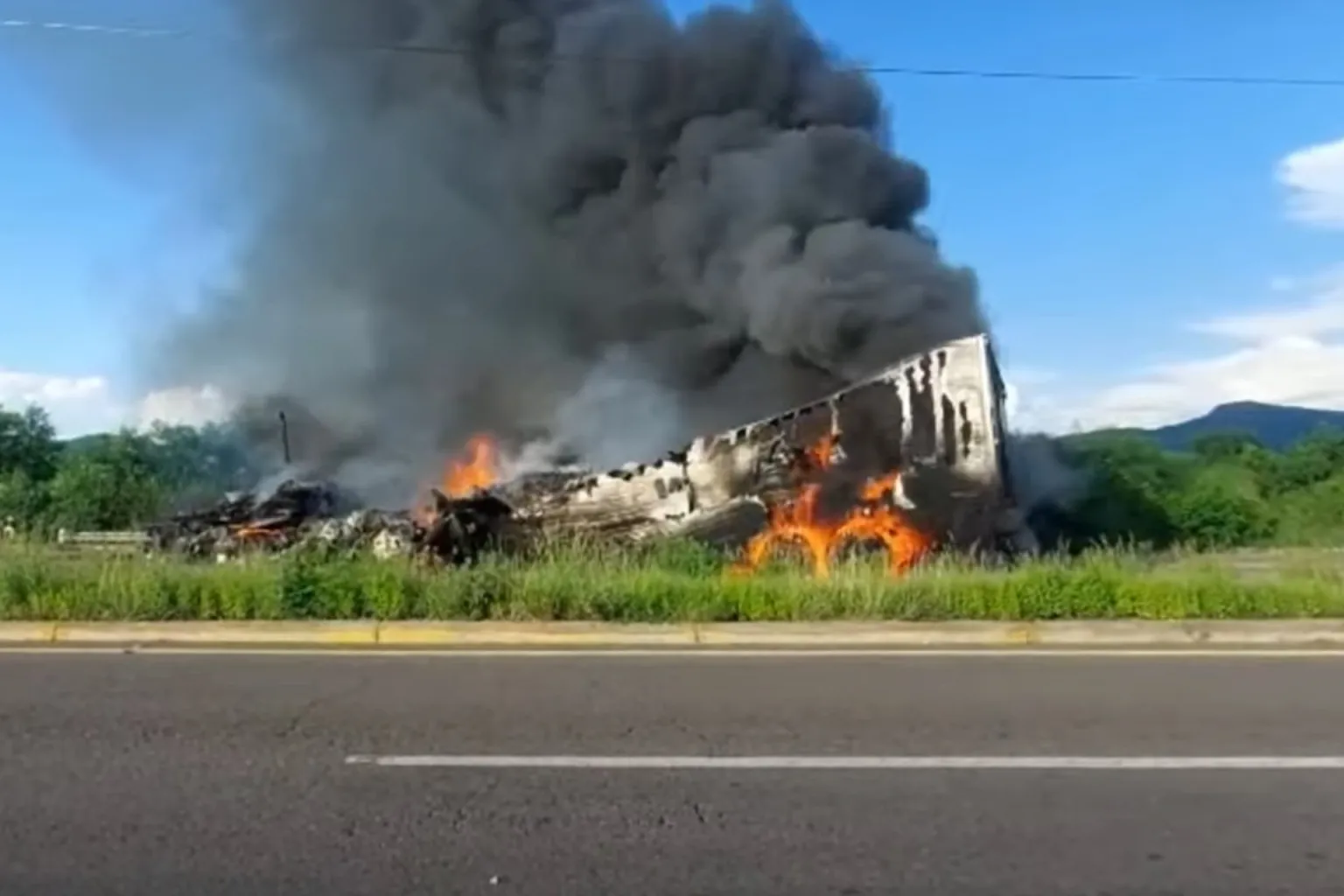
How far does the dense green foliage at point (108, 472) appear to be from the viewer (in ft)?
76.3

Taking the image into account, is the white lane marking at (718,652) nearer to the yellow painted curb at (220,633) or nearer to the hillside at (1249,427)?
the yellow painted curb at (220,633)

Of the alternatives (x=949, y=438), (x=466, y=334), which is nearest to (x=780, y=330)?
(x=949, y=438)

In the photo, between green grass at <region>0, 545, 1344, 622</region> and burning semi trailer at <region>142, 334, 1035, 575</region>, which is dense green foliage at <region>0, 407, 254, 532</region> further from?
green grass at <region>0, 545, 1344, 622</region>

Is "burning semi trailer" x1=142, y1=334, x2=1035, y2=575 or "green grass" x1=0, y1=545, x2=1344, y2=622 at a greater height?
"burning semi trailer" x1=142, y1=334, x2=1035, y2=575

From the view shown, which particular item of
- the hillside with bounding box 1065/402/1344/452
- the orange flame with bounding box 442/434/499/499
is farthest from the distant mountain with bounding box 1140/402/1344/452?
the orange flame with bounding box 442/434/499/499

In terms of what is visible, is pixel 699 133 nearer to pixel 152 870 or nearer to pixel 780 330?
pixel 780 330

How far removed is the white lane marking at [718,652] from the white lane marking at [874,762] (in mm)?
2577

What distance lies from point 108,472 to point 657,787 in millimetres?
23157

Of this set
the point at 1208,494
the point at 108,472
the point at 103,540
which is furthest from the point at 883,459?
the point at 108,472

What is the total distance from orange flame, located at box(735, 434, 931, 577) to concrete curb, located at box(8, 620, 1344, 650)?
6.95 meters

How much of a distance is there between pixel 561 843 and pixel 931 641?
15.5 feet

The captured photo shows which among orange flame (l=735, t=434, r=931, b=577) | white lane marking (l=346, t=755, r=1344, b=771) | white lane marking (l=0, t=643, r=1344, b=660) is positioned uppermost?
orange flame (l=735, t=434, r=931, b=577)

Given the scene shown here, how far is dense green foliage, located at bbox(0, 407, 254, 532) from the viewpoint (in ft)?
76.3

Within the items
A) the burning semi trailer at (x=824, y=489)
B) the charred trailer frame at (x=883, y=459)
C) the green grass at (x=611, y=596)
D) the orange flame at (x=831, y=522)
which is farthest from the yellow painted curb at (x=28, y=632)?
the charred trailer frame at (x=883, y=459)
